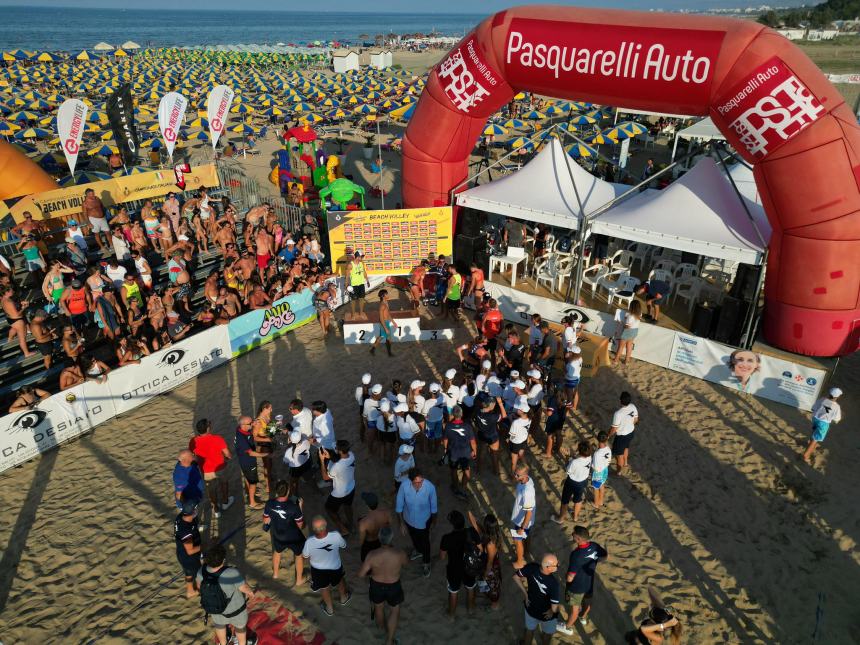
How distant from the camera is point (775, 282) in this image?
959 cm

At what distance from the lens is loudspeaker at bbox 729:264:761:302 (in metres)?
9.83

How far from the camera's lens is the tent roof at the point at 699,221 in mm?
9789

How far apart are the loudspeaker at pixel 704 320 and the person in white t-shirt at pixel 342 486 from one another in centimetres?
744

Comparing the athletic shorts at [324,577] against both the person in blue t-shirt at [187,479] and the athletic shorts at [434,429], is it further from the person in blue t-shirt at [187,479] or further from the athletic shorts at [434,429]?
the athletic shorts at [434,429]

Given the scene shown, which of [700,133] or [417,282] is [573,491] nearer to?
[417,282]

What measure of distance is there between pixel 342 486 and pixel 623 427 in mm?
3695

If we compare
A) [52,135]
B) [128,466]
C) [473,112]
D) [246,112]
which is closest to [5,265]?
[128,466]

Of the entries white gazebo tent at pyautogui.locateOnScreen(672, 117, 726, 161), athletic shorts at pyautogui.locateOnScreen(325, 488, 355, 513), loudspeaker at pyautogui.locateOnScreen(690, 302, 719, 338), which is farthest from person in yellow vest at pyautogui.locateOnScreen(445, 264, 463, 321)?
white gazebo tent at pyautogui.locateOnScreen(672, 117, 726, 161)

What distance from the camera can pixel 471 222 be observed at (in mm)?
13148

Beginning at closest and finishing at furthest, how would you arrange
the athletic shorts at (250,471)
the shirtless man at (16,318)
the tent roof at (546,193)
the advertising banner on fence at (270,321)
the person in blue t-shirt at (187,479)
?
the person in blue t-shirt at (187,479), the athletic shorts at (250,471), the shirtless man at (16,318), the advertising banner on fence at (270,321), the tent roof at (546,193)

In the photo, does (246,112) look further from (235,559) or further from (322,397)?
(235,559)

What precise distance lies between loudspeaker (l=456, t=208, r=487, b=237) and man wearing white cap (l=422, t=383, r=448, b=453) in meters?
6.57

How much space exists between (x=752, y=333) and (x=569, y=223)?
3.94 m

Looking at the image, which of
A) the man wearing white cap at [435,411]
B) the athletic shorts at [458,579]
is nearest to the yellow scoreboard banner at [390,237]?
the man wearing white cap at [435,411]
